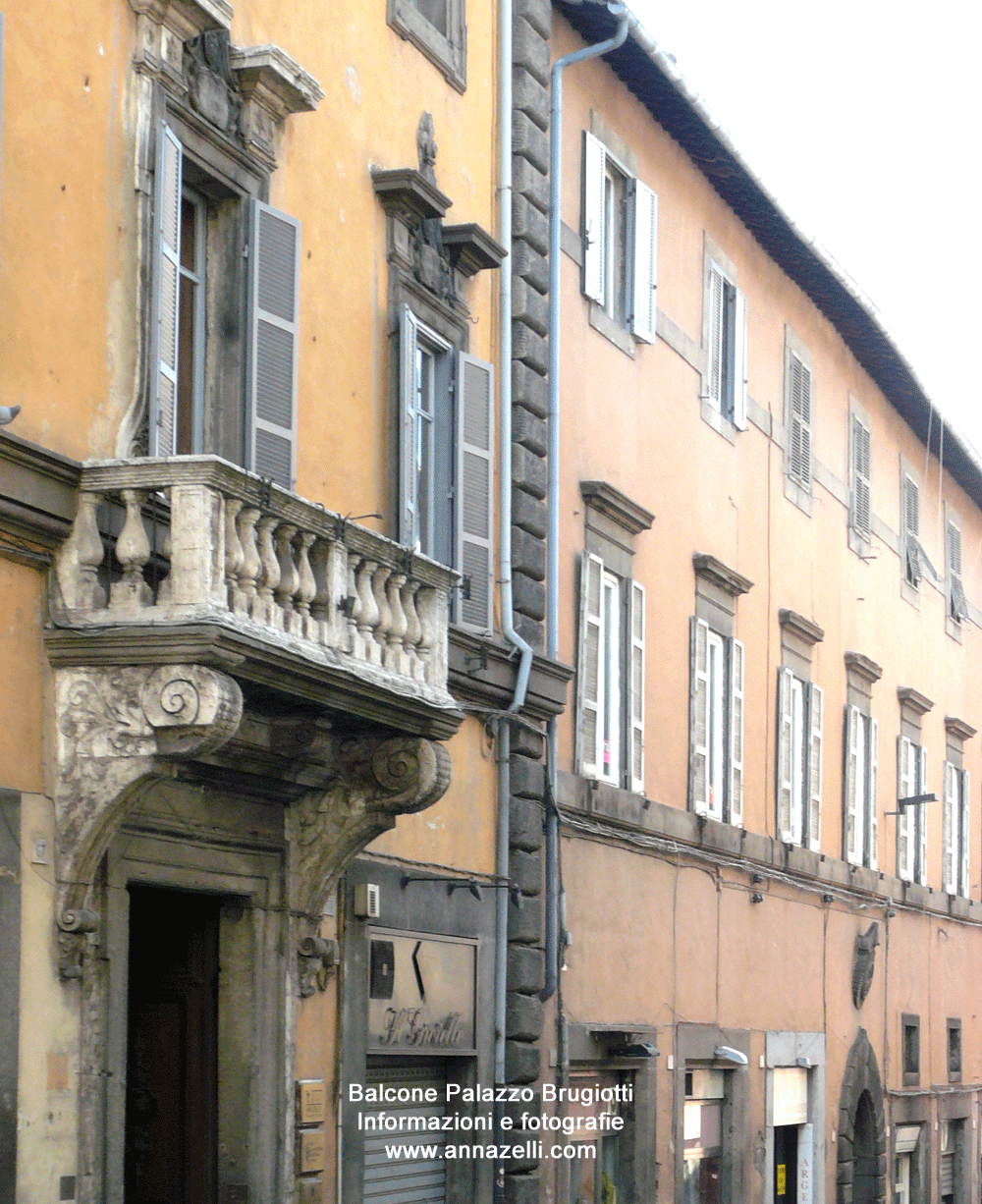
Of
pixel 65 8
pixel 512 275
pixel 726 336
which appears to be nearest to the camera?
pixel 65 8

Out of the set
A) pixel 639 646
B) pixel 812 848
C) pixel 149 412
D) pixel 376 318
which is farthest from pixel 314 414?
pixel 812 848

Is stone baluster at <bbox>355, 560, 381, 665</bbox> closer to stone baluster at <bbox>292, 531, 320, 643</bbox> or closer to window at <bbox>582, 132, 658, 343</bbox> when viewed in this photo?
stone baluster at <bbox>292, 531, 320, 643</bbox>

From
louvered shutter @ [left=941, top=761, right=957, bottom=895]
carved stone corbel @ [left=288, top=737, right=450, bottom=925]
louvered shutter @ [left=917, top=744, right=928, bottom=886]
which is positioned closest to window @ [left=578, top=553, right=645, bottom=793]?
carved stone corbel @ [left=288, top=737, right=450, bottom=925]

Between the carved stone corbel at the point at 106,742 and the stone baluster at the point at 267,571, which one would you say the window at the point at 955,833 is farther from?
the carved stone corbel at the point at 106,742

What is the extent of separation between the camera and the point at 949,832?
29.0m

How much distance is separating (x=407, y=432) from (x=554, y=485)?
2.55 m

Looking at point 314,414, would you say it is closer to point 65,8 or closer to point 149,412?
point 149,412

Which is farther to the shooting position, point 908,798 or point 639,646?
point 908,798

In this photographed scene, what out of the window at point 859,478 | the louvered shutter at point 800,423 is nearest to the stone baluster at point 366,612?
the louvered shutter at point 800,423

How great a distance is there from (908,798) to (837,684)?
2.61 meters

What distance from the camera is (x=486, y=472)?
46.7 ft

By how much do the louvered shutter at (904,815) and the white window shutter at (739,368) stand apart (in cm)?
718

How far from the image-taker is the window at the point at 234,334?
1115cm

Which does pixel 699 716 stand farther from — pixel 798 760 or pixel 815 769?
pixel 815 769
